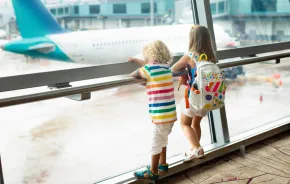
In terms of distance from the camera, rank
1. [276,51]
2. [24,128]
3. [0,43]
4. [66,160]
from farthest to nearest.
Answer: [276,51] → [66,160] → [24,128] → [0,43]

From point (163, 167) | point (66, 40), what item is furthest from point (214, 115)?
point (66, 40)

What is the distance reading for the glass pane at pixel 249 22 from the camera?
3.86 m

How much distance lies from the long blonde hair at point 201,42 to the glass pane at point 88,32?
1.20ft

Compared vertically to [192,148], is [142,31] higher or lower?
higher

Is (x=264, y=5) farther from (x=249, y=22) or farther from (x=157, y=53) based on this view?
(x=157, y=53)

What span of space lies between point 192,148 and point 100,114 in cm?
83

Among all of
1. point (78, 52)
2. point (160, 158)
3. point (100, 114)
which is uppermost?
point (78, 52)

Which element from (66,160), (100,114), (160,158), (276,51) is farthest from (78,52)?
(276,51)

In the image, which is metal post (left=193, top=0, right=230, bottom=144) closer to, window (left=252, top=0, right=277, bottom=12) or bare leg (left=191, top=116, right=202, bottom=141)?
bare leg (left=191, top=116, right=202, bottom=141)

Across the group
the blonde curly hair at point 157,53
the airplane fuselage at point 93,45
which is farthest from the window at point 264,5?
the blonde curly hair at point 157,53

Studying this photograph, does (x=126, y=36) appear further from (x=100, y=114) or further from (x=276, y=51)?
(x=276, y=51)

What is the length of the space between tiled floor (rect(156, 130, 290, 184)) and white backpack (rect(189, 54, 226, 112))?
673mm

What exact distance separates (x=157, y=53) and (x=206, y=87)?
1.45 ft

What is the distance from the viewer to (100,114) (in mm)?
3158
